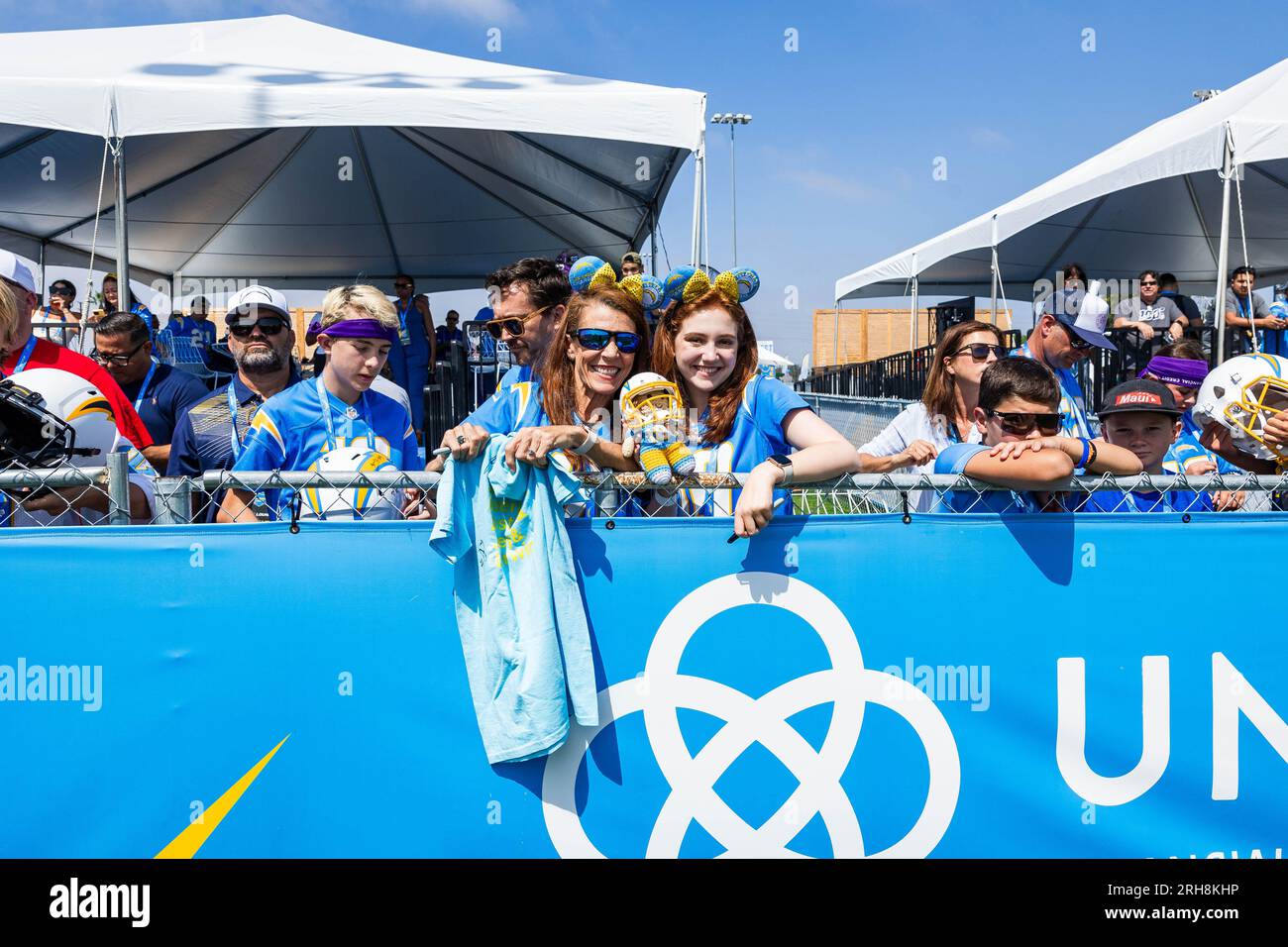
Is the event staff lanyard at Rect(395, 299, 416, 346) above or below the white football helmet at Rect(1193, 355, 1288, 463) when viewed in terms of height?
above

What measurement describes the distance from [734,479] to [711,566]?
243mm

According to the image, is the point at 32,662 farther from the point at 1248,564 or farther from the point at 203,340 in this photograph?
the point at 203,340

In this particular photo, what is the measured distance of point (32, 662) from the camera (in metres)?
2.47

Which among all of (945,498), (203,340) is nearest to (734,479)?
(945,498)

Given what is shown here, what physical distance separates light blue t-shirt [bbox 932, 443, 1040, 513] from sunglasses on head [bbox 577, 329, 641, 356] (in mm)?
1009

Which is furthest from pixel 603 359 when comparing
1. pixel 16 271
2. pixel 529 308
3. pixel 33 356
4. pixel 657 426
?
pixel 16 271

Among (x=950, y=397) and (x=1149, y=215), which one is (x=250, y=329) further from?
(x=1149, y=215)

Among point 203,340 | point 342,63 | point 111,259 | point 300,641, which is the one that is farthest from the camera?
point 111,259

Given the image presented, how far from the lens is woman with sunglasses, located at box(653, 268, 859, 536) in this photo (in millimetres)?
2768

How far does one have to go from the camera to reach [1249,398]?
2977mm

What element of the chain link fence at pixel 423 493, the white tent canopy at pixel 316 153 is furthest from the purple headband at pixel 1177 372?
the white tent canopy at pixel 316 153

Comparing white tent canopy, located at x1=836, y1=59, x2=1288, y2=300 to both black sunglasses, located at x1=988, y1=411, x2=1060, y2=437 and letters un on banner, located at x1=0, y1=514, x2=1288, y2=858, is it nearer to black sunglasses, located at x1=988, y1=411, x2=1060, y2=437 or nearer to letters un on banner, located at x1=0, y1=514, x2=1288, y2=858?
black sunglasses, located at x1=988, y1=411, x2=1060, y2=437

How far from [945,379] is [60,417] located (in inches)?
126

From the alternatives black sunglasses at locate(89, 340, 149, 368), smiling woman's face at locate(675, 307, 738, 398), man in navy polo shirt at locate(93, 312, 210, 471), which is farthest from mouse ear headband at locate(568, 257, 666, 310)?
black sunglasses at locate(89, 340, 149, 368)
